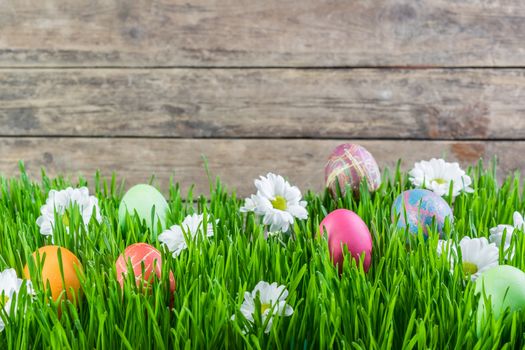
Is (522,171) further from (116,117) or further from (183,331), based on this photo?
(183,331)

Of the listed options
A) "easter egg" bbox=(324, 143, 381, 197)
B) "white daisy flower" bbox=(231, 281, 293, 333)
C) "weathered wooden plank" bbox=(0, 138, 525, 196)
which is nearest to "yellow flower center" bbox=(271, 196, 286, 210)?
"easter egg" bbox=(324, 143, 381, 197)

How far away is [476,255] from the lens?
0.64m

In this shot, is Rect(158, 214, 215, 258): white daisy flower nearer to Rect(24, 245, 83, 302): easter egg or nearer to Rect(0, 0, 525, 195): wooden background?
Rect(24, 245, 83, 302): easter egg

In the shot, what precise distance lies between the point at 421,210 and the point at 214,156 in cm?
76

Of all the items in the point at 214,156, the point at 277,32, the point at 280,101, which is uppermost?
the point at 277,32

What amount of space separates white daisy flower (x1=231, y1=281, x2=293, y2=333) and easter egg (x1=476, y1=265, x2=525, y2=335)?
16 cm

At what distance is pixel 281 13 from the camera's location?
1.42 m

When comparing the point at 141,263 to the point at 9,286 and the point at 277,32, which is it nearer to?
the point at 9,286

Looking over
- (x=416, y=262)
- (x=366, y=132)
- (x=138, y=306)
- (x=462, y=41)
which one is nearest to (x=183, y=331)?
(x=138, y=306)

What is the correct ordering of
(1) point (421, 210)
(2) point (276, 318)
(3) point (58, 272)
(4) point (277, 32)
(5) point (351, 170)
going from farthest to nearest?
1. (4) point (277, 32)
2. (5) point (351, 170)
3. (1) point (421, 210)
4. (3) point (58, 272)
5. (2) point (276, 318)

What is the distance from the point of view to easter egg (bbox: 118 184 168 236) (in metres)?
0.80

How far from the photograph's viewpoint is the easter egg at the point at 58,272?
0.61 metres

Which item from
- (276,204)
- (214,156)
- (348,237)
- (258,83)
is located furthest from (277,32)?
(348,237)

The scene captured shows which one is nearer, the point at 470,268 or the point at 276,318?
the point at 276,318
